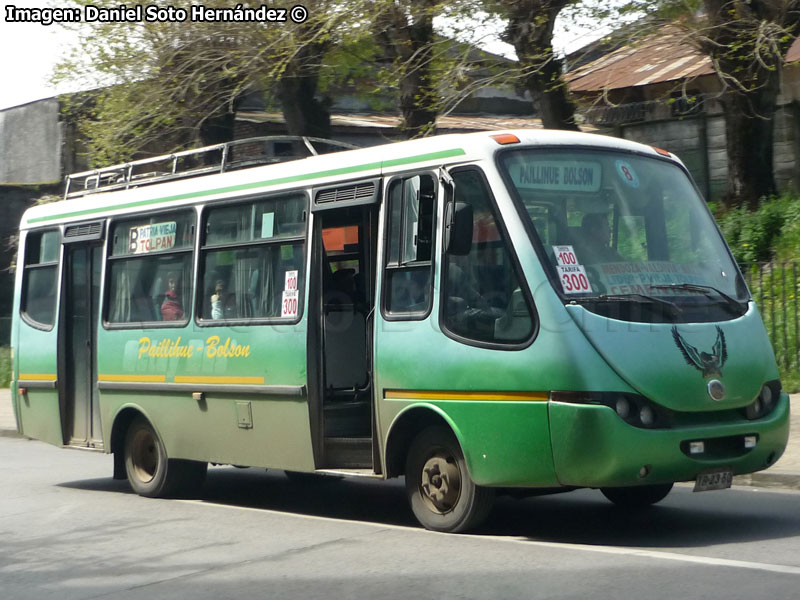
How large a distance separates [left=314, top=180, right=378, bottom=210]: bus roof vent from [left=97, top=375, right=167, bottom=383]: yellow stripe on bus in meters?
2.39

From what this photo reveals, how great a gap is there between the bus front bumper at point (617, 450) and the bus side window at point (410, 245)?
52.9 inches

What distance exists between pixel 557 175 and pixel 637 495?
8.16ft

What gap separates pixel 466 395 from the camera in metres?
7.49

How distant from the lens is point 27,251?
12.3 meters

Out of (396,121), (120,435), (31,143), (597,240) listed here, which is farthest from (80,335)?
(396,121)

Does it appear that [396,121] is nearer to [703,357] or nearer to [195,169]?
[195,169]

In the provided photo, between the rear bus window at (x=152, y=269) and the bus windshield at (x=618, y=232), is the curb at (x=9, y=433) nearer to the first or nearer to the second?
the rear bus window at (x=152, y=269)

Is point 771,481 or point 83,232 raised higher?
point 83,232

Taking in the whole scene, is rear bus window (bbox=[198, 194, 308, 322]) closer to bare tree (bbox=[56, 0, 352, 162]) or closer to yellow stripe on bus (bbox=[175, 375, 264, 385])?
yellow stripe on bus (bbox=[175, 375, 264, 385])

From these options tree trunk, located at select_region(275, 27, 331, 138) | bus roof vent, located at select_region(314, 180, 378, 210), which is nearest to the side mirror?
bus roof vent, located at select_region(314, 180, 378, 210)

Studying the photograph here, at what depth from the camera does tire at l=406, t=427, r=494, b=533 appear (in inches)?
301

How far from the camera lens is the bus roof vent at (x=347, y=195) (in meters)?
8.38

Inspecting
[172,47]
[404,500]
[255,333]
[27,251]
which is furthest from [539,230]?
[172,47]

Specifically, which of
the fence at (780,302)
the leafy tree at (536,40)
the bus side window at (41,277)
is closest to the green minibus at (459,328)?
the bus side window at (41,277)
